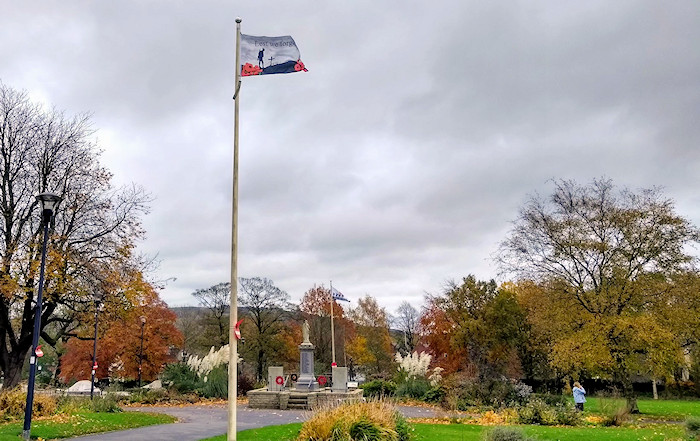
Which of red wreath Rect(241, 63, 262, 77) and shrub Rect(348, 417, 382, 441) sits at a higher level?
red wreath Rect(241, 63, 262, 77)

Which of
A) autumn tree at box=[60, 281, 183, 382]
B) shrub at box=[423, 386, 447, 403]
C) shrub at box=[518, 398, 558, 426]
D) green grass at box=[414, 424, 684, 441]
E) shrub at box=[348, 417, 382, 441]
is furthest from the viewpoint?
autumn tree at box=[60, 281, 183, 382]

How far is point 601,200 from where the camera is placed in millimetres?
24234

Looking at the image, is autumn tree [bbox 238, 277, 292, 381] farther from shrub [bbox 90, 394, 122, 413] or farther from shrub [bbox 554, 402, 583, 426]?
shrub [bbox 554, 402, 583, 426]

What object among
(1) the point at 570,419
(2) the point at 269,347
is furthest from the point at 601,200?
(2) the point at 269,347

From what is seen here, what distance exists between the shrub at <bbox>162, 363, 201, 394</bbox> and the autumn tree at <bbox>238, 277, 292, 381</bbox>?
11685 millimetres

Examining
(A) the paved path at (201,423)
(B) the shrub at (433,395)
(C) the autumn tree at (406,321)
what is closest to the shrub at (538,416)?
(A) the paved path at (201,423)

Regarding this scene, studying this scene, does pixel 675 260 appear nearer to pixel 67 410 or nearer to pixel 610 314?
pixel 610 314

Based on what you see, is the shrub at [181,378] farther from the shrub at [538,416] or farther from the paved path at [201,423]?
the shrub at [538,416]

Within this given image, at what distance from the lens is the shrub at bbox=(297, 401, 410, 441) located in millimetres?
10055

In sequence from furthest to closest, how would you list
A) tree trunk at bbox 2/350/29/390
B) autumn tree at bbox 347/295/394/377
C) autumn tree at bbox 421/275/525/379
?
1. autumn tree at bbox 347/295/394/377
2. autumn tree at bbox 421/275/525/379
3. tree trunk at bbox 2/350/29/390

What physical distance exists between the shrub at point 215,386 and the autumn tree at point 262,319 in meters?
13.3

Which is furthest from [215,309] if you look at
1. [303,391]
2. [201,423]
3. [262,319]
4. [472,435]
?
[472,435]

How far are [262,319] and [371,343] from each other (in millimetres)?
12955

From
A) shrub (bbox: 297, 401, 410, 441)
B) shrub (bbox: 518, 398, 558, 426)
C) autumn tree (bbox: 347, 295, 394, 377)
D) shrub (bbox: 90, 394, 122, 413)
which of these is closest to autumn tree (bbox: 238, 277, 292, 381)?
autumn tree (bbox: 347, 295, 394, 377)
